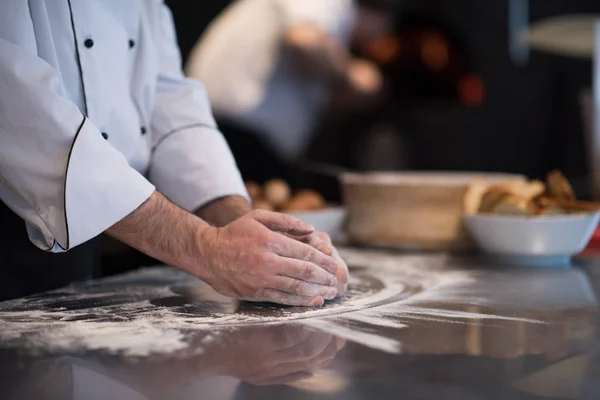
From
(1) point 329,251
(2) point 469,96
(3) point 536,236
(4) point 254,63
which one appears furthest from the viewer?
(2) point 469,96

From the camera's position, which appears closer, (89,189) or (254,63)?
(89,189)

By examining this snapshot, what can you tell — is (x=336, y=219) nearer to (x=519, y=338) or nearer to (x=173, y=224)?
(x=173, y=224)

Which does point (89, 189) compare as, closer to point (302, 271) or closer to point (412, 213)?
point (302, 271)

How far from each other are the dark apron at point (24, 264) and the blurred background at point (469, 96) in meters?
2.81

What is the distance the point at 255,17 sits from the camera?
2.44 meters

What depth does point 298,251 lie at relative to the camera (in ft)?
2.94

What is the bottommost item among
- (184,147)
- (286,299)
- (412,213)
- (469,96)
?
(469,96)

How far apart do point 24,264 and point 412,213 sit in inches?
31.7

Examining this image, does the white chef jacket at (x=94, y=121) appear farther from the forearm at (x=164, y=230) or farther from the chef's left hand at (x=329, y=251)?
the chef's left hand at (x=329, y=251)

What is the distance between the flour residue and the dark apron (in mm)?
58

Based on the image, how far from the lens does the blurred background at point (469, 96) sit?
12.8 feet

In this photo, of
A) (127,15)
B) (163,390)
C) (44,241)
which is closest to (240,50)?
(127,15)

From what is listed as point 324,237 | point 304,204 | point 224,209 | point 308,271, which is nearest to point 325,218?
point 304,204

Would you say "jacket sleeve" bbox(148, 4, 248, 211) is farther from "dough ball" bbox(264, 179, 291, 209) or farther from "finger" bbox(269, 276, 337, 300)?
"dough ball" bbox(264, 179, 291, 209)
